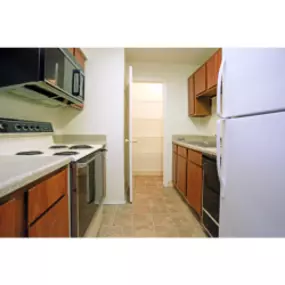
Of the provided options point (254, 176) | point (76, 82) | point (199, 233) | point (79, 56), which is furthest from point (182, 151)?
point (254, 176)

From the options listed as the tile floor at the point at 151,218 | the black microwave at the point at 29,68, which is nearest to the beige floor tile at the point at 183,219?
the tile floor at the point at 151,218

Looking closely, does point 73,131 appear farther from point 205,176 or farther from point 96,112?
point 205,176

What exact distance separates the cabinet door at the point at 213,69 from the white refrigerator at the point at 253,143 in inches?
56.0

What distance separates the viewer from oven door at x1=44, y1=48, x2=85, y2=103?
64.3 inches

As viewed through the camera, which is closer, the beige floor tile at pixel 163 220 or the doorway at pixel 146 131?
the beige floor tile at pixel 163 220

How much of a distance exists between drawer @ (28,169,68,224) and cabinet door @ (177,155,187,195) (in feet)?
7.24

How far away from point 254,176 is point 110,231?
171 cm

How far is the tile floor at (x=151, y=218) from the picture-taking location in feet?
7.82

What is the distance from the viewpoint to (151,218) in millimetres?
2783

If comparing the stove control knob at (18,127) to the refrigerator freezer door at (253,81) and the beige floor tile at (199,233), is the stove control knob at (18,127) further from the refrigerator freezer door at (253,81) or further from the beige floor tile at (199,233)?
the beige floor tile at (199,233)

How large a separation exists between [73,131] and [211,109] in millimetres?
2258

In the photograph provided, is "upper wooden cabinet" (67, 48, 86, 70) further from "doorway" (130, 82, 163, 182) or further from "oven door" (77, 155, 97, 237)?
"doorway" (130, 82, 163, 182)
